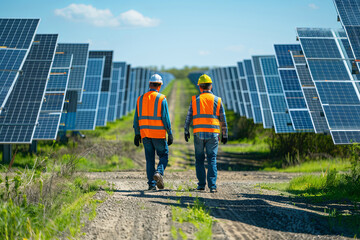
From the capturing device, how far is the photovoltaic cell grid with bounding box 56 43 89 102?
19516 mm

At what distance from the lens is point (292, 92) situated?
1672 cm

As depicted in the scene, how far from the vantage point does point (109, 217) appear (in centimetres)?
639

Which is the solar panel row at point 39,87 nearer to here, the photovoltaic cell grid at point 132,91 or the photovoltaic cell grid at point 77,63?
the photovoltaic cell grid at point 77,63

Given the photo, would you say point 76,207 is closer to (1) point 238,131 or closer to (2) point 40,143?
(2) point 40,143

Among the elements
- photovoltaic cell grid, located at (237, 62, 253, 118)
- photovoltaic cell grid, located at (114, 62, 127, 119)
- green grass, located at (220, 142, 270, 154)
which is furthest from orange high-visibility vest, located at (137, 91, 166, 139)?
photovoltaic cell grid, located at (114, 62, 127, 119)

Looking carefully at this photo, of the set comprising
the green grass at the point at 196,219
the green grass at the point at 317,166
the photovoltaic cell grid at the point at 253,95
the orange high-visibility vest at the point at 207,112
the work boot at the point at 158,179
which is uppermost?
the photovoltaic cell grid at the point at 253,95

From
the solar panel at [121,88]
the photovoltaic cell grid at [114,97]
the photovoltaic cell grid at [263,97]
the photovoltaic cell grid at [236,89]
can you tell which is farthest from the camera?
the photovoltaic cell grid at [236,89]

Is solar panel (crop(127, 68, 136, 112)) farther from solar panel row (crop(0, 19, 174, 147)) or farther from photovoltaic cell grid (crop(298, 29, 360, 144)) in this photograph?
photovoltaic cell grid (crop(298, 29, 360, 144))

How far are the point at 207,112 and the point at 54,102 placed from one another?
24.5 ft

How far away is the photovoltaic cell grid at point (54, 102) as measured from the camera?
516 inches

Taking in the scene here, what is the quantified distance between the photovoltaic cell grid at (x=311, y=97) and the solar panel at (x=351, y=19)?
2.02m

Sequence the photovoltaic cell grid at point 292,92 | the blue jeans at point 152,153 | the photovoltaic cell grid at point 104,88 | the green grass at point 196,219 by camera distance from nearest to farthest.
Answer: the green grass at point 196,219, the blue jeans at point 152,153, the photovoltaic cell grid at point 292,92, the photovoltaic cell grid at point 104,88

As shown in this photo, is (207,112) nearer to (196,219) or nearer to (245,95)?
(196,219)

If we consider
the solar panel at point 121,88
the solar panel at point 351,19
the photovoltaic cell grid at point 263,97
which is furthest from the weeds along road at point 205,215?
the solar panel at point 121,88
